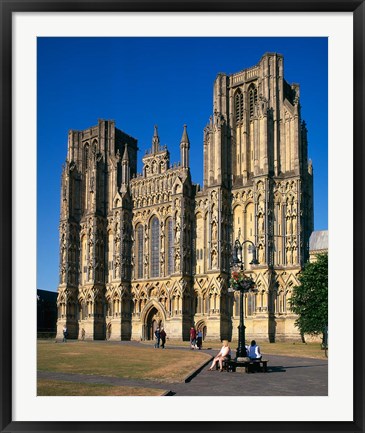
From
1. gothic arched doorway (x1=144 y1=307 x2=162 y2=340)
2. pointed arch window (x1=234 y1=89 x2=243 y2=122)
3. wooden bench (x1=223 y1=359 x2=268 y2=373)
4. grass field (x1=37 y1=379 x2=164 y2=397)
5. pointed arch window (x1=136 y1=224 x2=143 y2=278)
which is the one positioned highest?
pointed arch window (x1=234 y1=89 x2=243 y2=122)

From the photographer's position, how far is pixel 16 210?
13.0 metres

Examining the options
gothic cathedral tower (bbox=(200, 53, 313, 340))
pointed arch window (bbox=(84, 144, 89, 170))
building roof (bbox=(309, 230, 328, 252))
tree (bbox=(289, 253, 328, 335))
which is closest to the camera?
tree (bbox=(289, 253, 328, 335))

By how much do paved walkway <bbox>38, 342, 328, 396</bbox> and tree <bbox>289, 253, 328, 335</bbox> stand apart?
15.7 m

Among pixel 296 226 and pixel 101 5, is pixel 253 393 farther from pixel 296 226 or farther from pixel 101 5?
pixel 296 226

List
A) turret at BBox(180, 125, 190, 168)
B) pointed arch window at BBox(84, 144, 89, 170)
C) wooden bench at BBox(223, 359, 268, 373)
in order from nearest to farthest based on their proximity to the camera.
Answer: wooden bench at BBox(223, 359, 268, 373) < turret at BBox(180, 125, 190, 168) < pointed arch window at BBox(84, 144, 89, 170)

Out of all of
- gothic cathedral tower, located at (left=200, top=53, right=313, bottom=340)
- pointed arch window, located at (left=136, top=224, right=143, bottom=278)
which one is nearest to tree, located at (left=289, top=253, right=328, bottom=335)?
gothic cathedral tower, located at (left=200, top=53, right=313, bottom=340)

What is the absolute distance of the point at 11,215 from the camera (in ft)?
41.6

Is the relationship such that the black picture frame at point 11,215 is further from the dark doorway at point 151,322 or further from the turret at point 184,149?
the dark doorway at point 151,322

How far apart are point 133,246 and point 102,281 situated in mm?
6670

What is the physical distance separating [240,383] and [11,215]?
1190 cm

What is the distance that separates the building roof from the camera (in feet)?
198

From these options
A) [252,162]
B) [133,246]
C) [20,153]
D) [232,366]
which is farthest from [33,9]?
[133,246]

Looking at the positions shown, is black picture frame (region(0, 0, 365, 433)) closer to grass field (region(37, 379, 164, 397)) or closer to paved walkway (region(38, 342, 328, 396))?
grass field (region(37, 379, 164, 397))

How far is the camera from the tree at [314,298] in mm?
40562
